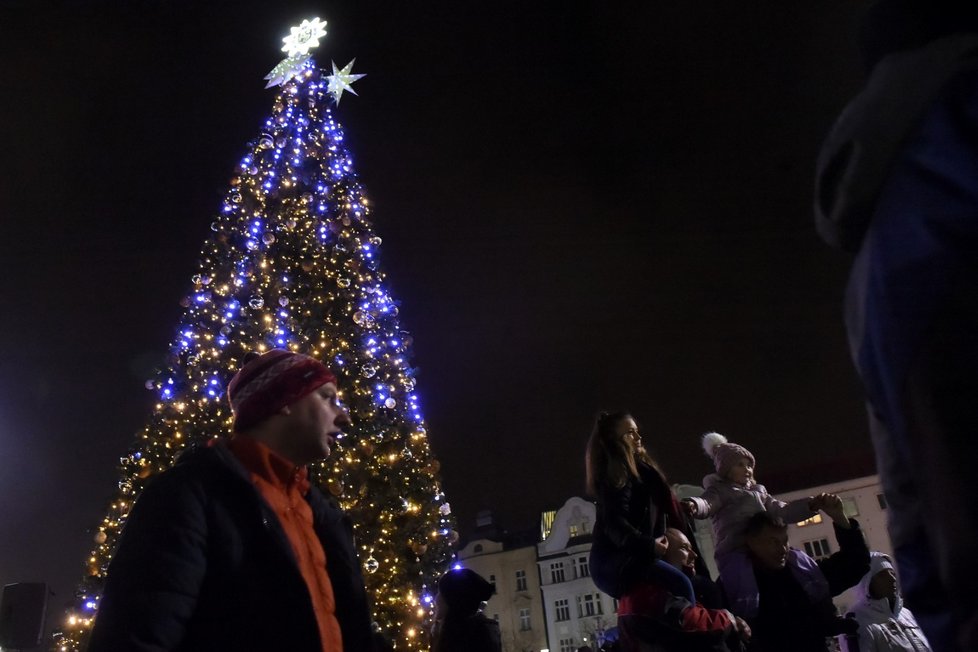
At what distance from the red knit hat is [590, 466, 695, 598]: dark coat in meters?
1.75

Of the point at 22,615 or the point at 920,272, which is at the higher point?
the point at 22,615

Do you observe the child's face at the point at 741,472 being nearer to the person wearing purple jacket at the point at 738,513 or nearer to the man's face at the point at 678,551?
the person wearing purple jacket at the point at 738,513

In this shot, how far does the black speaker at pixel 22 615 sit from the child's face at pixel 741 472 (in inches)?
321

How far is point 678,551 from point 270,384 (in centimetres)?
228

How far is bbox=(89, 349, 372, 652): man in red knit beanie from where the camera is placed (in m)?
1.70

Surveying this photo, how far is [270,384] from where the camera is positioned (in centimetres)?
241

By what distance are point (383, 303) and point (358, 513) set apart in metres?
3.18

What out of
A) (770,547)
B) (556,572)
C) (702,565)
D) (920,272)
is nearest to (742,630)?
(702,565)

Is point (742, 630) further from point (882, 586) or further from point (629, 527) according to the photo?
point (882, 586)

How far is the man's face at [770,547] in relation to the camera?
11.8ft

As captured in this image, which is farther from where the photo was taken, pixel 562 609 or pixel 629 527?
pixel 562 609

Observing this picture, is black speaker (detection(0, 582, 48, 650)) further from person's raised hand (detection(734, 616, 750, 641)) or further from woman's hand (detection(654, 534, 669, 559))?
person's raised hand (detection(734, 616, 750, 641))

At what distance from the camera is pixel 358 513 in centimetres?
816

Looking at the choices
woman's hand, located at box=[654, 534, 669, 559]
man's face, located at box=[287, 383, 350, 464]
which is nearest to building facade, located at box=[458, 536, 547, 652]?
woman's hand, located at box=[654, 534, 669, 559]
